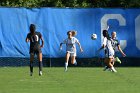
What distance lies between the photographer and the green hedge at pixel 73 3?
3162 centimetres

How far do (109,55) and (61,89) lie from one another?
8.75m

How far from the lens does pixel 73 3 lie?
1271 inches

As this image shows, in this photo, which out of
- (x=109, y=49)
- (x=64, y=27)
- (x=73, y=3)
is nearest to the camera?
(x=109, y=49)

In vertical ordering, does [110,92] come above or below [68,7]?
below

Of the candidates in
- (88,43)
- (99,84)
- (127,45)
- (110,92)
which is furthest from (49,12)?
(110,92)

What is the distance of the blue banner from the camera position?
28.7 m

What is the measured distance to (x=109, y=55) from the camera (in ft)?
79.9

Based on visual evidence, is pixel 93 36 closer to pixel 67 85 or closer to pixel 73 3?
pixel 73 3

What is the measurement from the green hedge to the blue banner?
7.56 feet

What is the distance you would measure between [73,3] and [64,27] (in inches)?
130

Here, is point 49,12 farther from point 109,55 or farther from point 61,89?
point 61,89

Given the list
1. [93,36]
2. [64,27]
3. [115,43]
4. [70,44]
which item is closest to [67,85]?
[115,43]

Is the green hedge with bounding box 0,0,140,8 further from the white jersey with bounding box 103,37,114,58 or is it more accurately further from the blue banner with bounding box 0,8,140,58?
the white jersey with bounding box 103,37,114,58

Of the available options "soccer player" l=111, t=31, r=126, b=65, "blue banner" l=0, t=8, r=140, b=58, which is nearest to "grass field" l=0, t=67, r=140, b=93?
"soccer player" l=111, t=31, r=126, b=65
